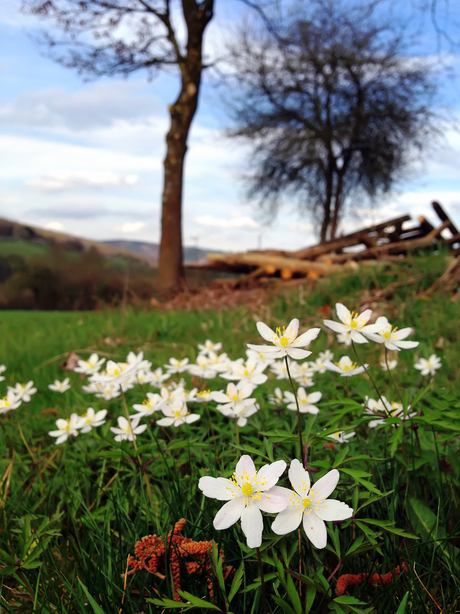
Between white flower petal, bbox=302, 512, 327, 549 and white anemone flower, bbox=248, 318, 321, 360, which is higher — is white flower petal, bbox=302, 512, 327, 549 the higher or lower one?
the lower one

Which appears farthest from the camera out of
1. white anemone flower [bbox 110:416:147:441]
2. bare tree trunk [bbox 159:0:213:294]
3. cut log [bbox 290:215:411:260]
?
bare tree trunk [bbox 159:0:213:294]

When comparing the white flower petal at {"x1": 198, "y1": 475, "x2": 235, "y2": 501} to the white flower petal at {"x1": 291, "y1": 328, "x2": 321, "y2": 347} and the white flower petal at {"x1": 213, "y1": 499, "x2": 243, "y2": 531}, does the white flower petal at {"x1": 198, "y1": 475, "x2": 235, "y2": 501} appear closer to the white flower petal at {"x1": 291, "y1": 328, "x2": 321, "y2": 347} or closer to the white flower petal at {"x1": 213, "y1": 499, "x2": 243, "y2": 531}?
the white flower petal at {"x1": 213, "y1": 499, "x2": 243, "y2": 531}

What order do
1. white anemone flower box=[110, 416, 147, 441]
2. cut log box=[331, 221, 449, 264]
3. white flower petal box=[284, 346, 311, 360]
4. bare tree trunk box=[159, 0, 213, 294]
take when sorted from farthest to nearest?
bare tree trunk box=[159, 0, 213, 294] < cut log box=[331, 221, 449, 264] < white anemone flower box=[110, 416, 147, 441] < white flower petal box=[284, 346, 311, 360]

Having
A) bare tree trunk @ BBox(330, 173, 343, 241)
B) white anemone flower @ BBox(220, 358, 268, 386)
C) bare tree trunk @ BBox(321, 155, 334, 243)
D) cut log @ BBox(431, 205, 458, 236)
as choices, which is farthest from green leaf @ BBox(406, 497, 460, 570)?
bare tree trunk @ BBox(321, 155, 334, 243)


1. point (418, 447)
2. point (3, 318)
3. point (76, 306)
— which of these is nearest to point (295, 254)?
point (76, 306)

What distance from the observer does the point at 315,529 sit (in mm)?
855

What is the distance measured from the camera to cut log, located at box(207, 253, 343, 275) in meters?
8.22

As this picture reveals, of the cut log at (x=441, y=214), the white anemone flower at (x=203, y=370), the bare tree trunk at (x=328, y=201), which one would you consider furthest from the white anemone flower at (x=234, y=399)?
the bare tree trunk at (x=328, y=201)

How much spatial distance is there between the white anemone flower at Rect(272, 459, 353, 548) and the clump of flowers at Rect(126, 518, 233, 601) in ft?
0.95

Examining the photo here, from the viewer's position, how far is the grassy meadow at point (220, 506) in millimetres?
1045

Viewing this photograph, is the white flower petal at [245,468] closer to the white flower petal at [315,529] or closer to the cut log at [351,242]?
the white flower petal at [315,529]

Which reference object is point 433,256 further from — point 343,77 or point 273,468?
point 343,77

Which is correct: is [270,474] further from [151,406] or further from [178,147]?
[178,147]

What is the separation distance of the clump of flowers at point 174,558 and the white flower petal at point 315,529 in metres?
0.29
